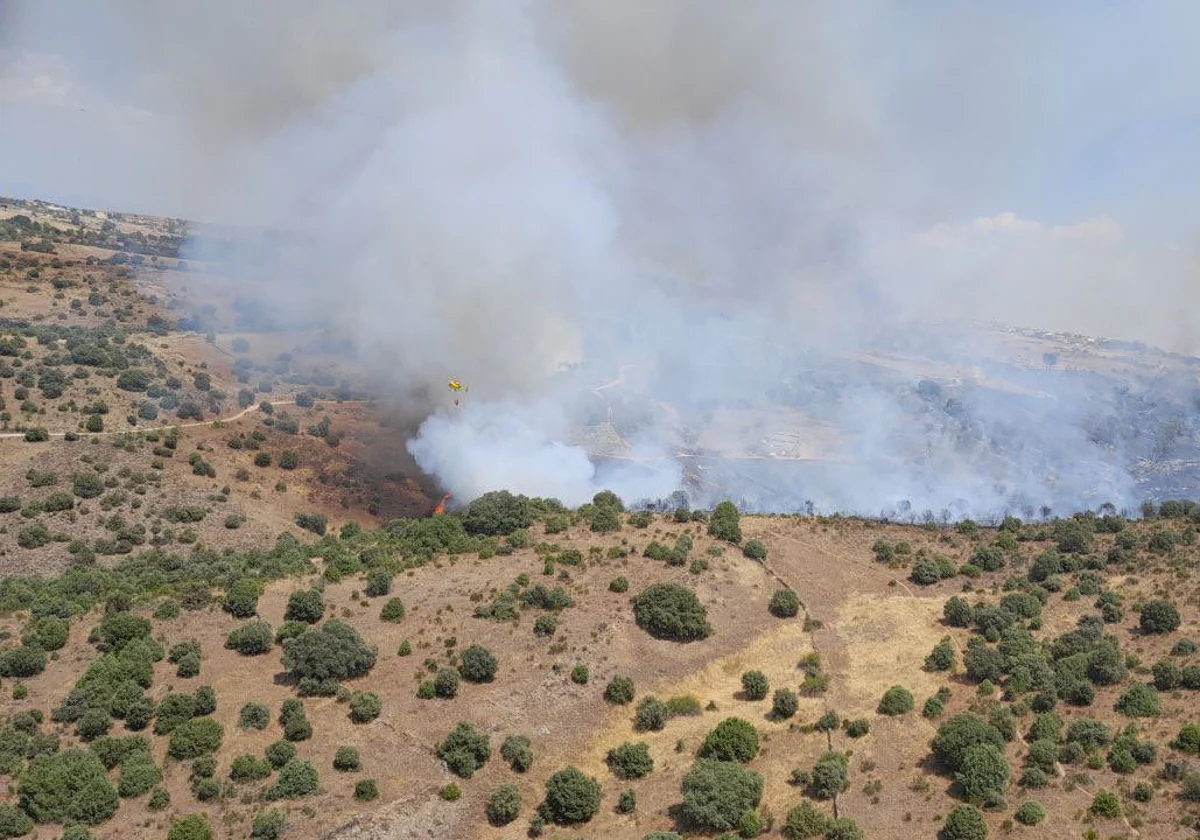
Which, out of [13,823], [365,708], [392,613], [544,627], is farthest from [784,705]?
[13,823]

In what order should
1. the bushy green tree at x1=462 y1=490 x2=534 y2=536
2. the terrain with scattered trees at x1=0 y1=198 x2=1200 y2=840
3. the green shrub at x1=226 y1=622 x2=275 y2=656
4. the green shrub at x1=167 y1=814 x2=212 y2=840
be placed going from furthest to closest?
the bushy green tree at x1=462 y1=490 x2=534 y2=536 < the green shrub at x1=226 y1=622 x2=275 y2=656 < the terrain with scattered trees at x1=0 y1=198 x2=1200 y2=840 < the green shrub at x1=167 y1=814 x2=212 y2=840

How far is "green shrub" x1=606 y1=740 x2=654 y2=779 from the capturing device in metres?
30.6

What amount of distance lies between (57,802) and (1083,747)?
32.3 meters

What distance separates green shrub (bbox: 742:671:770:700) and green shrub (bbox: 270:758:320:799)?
53.0 feet

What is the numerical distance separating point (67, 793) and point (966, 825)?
2664cm

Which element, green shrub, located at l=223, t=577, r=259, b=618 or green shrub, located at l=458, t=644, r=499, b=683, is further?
green shrub, located at l=223, t=577, r=259, b=618

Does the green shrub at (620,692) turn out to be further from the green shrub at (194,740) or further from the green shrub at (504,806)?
the green shrub at (194,740)

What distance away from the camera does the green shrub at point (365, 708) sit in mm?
32312

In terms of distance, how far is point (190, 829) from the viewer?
25.8 metres

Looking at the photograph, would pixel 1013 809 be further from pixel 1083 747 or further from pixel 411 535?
pixel 411 535

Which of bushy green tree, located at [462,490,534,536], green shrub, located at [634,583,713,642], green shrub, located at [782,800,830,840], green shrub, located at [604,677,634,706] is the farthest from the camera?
bushy green tree, located at [462,490,534,536]

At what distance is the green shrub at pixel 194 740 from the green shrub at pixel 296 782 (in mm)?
3006

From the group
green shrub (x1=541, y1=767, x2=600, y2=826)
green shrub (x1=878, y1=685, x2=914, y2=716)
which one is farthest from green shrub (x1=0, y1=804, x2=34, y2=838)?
green shrub (x1=878, y1=685, x2=914, y2=716)

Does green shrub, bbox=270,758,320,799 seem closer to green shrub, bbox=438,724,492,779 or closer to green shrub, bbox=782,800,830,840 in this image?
green shrub, bbox=438,724,492,779
